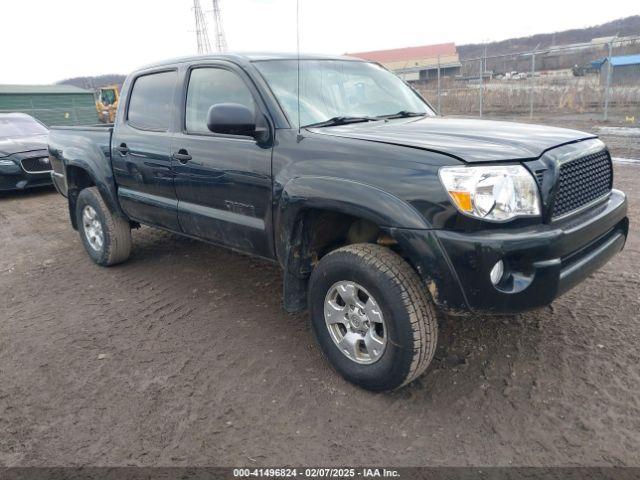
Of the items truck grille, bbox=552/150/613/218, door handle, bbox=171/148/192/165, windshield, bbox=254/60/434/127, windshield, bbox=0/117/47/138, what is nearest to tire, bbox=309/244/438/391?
truck grille, bbox=552/150/613/218

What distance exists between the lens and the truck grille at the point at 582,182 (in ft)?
8.39

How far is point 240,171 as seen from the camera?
3273 millimetres

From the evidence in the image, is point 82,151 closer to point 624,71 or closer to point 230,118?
point 230,118

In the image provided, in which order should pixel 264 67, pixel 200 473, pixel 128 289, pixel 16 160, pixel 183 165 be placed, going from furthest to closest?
pixel 16 160 < pixel 128 289 < pixel 183 165 < pixel 264 67 < pixel 200 473

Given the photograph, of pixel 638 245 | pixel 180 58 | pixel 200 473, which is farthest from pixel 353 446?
pixel 638 245

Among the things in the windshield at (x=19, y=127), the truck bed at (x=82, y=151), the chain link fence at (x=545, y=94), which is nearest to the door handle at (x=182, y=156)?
the truck bed at (x=82, y=151)

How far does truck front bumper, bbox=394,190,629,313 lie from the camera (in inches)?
91.0

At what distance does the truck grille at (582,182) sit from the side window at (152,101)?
287cm

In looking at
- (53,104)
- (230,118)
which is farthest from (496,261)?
(53,104)

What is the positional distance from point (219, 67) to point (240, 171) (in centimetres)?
87

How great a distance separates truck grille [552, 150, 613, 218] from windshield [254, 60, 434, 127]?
1.35 meters

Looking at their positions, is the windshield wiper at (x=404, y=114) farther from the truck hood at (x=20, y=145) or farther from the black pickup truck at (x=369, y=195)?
the truck hood at (x=20, y=145)

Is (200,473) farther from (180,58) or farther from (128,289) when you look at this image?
(180,58)

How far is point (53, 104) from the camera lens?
87.5 feet
